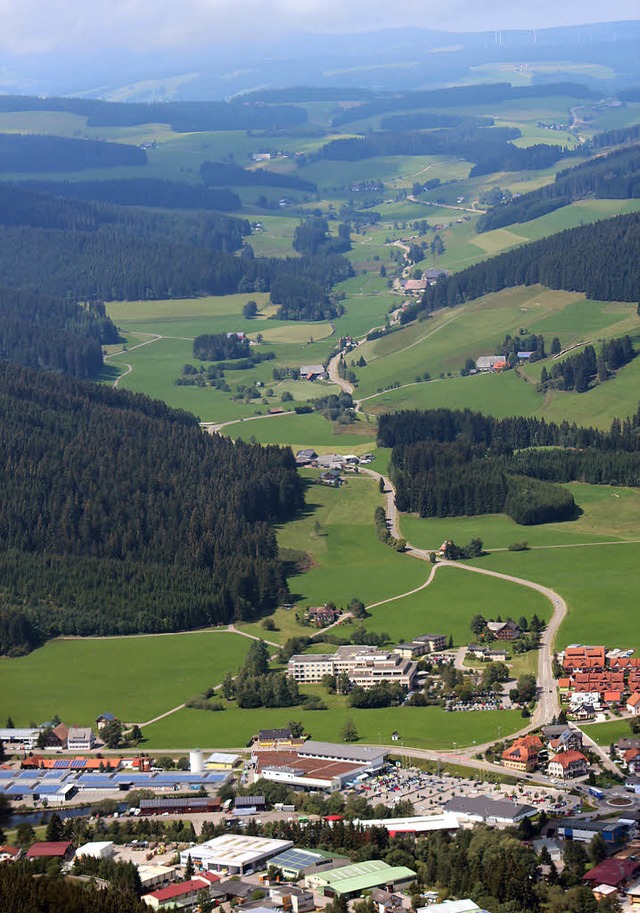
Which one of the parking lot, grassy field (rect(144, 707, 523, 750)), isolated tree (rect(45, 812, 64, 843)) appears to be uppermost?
isolated tree (rect(45, 812, 64, 843))

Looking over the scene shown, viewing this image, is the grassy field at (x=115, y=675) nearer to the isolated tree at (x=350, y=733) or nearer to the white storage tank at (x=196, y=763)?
the white storage tank at (x=196, y=763)

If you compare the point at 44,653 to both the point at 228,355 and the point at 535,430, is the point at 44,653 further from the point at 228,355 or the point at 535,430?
the point at 228,355

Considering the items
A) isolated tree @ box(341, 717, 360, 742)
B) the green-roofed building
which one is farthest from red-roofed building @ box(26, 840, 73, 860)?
isolated tree @ box(341, 717, 360, 742)

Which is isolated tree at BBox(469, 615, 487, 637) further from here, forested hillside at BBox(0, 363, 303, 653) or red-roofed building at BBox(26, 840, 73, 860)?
red-roofed building at BBox(26, 840, 73, 860)

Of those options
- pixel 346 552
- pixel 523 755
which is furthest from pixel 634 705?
pixel 346 552

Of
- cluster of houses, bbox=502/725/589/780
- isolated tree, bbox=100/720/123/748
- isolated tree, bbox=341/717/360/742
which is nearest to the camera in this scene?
cluster of houses, bbox=502/725/589/780

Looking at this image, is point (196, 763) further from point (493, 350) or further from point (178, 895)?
point (493, 350)

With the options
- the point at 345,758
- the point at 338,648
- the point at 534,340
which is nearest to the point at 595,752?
the point at 345,758
